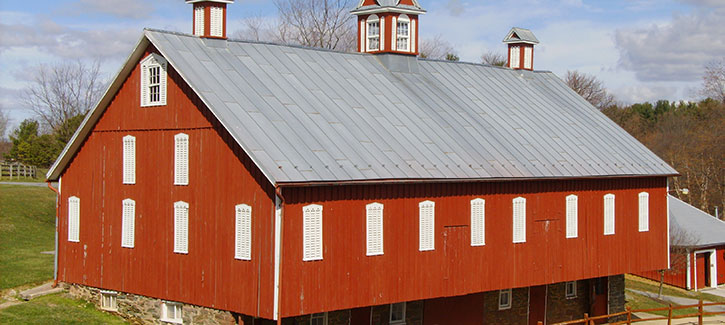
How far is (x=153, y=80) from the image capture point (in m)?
27.0

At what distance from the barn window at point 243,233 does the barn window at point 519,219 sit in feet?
30.6

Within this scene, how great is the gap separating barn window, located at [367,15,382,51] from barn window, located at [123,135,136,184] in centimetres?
1015

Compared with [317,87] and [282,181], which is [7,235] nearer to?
[317,87]

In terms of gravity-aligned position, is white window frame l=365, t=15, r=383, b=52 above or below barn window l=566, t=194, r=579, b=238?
above

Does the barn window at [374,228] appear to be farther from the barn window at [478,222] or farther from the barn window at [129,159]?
the barn window at [129,159]

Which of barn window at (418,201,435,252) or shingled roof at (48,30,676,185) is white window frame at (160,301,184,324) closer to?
shingled roof at (48,30,676,185)

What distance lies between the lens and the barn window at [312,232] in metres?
23.6

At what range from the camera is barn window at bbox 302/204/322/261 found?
23625 millimetres

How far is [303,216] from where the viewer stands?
23531 millimetres

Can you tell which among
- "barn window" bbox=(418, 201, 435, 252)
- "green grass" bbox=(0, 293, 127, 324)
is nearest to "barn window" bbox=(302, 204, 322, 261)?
"barn window" bbox=(418, 201, 435, 252)

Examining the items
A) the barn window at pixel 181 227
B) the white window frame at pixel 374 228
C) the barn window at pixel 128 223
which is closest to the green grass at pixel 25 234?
the barn window at pixel 128 223

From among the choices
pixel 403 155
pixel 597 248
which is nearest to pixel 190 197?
pixel 403 155

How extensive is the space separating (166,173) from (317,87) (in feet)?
17.7

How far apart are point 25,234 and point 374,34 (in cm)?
1867
